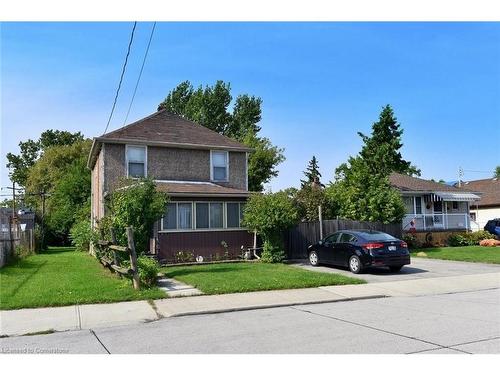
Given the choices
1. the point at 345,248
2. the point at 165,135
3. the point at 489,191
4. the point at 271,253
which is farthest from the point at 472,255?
the point at 489,191

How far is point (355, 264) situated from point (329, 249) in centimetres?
158

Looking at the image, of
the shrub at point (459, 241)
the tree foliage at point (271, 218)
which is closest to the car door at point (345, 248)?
the tree foliage at point (271, 218)

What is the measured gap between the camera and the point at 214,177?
23.7 metres

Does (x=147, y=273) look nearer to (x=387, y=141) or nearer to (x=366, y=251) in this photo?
(x=366, y=251)

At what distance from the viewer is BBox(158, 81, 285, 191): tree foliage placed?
49.3m

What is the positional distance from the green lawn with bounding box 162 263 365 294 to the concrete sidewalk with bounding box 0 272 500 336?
42cm

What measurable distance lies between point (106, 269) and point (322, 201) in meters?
11.3

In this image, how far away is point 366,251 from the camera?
15328 millimetres

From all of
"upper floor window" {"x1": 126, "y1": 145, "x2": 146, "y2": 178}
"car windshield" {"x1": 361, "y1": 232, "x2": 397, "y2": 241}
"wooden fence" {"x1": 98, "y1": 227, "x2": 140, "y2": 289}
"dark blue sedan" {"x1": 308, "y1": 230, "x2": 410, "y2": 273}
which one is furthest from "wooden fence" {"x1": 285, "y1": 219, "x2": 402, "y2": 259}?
"wooden fence" {"x1": 98, "y1": 227, "x2": 140, "y2": 289}

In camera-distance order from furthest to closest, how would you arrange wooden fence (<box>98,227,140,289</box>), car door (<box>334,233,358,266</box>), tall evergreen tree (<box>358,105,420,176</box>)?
1. tall evergreen tree (<box>358,105,420,176</box>)
2. car door (<box>334,233,358,266</box>)
3. wooden fence (<box>98,227,140,289</box>)

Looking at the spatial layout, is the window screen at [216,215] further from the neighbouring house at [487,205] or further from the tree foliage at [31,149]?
the tree foliage at [31,149]

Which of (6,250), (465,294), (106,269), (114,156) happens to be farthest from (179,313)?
(114,156)

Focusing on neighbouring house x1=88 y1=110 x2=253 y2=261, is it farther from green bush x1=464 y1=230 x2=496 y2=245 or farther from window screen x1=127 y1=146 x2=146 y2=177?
green bush x1=464 y1=230 x2=496 y2=245

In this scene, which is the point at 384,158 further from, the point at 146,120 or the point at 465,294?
the point at 465,294
